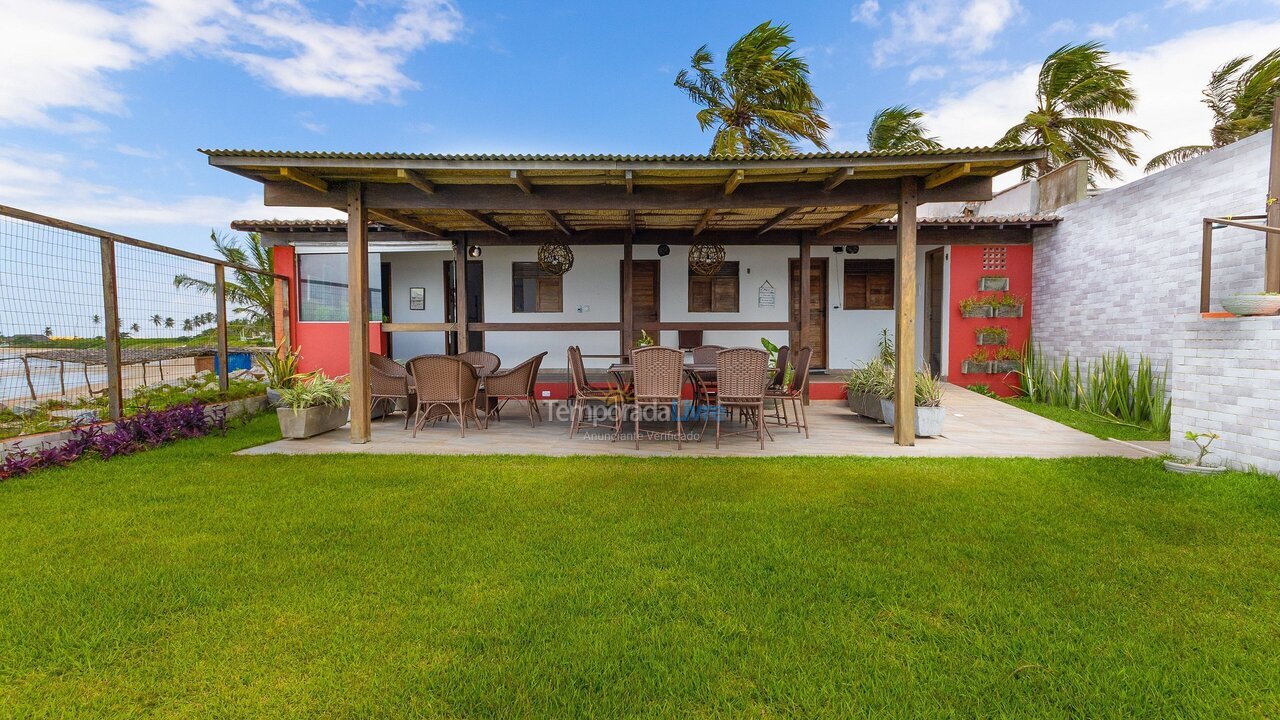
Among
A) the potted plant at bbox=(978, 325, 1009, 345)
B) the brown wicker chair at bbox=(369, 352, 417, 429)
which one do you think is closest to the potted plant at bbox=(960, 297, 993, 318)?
the potted plant at bbox=(978, 325, 1009, 345)

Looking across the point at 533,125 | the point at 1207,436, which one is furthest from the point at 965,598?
the point at 533,125

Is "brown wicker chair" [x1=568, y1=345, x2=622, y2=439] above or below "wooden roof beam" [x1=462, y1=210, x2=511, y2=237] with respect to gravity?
below

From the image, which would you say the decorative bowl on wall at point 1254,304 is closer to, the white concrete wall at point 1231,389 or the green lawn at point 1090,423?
the white concrete wall at point 1231,389

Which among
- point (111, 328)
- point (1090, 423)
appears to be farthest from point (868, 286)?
point (111, 328)

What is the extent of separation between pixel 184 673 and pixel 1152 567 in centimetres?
410

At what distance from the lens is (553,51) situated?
1756cm

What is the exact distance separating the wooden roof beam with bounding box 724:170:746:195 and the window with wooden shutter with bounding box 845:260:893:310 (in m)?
5.34

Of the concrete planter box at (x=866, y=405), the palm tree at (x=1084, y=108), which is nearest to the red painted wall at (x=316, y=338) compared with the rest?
the concrete planter box at (x=866, y=405)

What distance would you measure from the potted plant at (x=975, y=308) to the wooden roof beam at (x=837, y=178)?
4743 mm

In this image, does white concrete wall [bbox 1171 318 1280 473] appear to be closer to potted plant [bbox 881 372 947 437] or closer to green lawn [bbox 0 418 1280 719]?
green lawn [bbox 0 418 1280 719]

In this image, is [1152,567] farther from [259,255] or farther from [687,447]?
[259,255]

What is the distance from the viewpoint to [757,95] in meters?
12.5

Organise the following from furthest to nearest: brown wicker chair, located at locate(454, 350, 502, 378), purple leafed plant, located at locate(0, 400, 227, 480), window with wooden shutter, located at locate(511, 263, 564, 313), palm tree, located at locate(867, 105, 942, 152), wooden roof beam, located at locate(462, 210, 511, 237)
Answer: palm tree, located at locate(867, 105, 942, 152)
window with wooden shutter, located at locate(511, 263, 564, 313)
brown wicker chair, located at locate(454, 350, 502, 378)
wooden roof beam, located at locate(462, 210, 511, 237)
purple leafed plant, located at locate(0, 400, 227, 480)

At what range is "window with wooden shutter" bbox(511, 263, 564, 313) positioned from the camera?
10062mm
